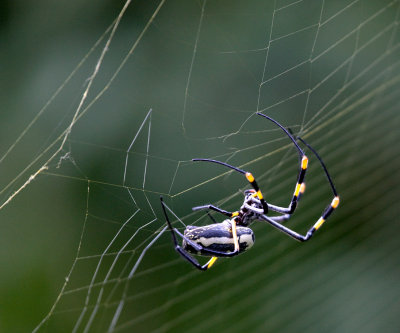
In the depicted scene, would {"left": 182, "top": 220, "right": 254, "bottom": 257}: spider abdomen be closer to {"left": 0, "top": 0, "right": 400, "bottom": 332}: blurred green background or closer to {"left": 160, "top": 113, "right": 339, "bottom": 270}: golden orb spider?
{"left": 160, "top": 113, "right": 339, "bottom": 270}: golden orb spider

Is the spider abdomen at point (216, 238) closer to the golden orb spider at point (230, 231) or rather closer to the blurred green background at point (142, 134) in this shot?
the golden orb spider at point (230, 231)

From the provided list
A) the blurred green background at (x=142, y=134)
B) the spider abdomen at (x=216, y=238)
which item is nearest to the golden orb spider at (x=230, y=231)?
the spider abdomen at (x=216, y=238)

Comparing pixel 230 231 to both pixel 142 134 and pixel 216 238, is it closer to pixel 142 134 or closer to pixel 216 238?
pixel 216 238

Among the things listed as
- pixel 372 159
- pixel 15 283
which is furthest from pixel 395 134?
pixel 15 283

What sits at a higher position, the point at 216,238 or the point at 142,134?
the point at 142,134

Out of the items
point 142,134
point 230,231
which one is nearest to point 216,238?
point 230,231
